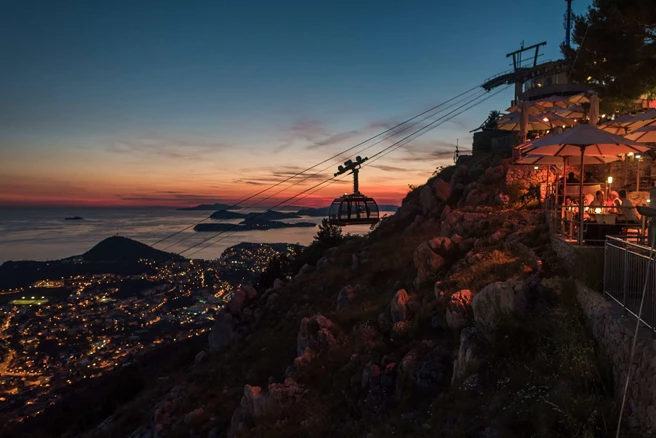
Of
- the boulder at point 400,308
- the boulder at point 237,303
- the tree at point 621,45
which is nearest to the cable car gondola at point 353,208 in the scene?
the boulder at point 400,308

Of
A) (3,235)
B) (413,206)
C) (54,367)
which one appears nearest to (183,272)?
(54,367)

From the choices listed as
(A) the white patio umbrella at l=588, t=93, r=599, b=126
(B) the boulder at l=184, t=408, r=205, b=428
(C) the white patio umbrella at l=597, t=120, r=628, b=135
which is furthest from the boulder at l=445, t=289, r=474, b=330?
(A) the white patio umbrella at l=588, t=93, r=599, b=126

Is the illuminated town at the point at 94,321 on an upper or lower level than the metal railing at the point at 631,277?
lower

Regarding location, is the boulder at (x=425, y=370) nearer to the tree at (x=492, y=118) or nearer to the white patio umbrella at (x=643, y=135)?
the white patio umbrella at (x=643, y=135)

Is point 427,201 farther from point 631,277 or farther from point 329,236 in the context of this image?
point 631,277

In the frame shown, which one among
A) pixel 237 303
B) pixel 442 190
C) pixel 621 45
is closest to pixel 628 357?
pixel 621 45

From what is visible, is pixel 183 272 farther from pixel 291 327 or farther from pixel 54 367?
pixel 291 327
